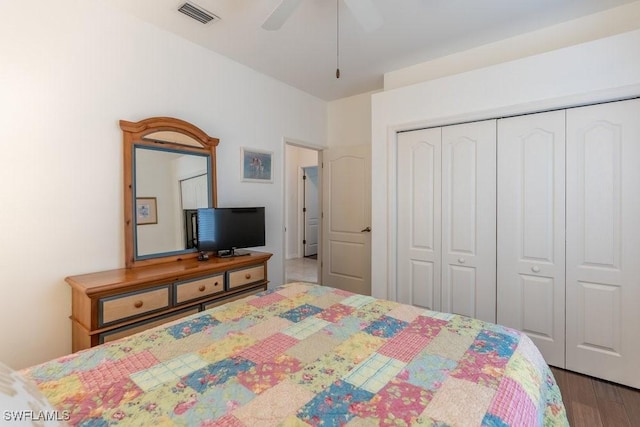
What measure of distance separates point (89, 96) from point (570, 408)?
12.4ft

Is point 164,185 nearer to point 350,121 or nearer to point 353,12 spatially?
point 353,12

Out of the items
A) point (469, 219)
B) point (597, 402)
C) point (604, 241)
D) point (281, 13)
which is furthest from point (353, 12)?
point (597, 402)

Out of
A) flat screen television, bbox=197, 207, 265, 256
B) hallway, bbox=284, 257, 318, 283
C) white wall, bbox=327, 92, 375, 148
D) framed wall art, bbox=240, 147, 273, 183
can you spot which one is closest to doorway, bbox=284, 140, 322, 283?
hallway, bbox=284, 257, 318, 283

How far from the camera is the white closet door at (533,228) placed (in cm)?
231

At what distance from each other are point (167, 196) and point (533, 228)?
2.97 metres

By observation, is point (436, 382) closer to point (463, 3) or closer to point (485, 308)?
point (485, 308)

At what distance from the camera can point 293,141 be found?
3797 mm

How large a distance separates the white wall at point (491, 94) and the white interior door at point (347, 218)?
26.1 inches

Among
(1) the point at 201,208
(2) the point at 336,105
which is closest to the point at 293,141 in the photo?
(2) the point at 336,105

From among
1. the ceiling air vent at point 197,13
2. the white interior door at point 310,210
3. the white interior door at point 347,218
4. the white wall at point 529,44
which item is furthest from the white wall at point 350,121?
the white interior door at point 310,210

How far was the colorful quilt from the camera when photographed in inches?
33.5

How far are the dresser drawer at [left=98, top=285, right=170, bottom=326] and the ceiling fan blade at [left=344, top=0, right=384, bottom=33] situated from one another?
6.98ft

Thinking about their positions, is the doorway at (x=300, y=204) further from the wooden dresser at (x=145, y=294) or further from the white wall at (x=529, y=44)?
the wooden dresser at (x=145, y=294)

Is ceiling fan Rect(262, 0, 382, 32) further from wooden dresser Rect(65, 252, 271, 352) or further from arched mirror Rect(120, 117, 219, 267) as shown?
wooden dresser Rect(65, 252, 271, 352)
